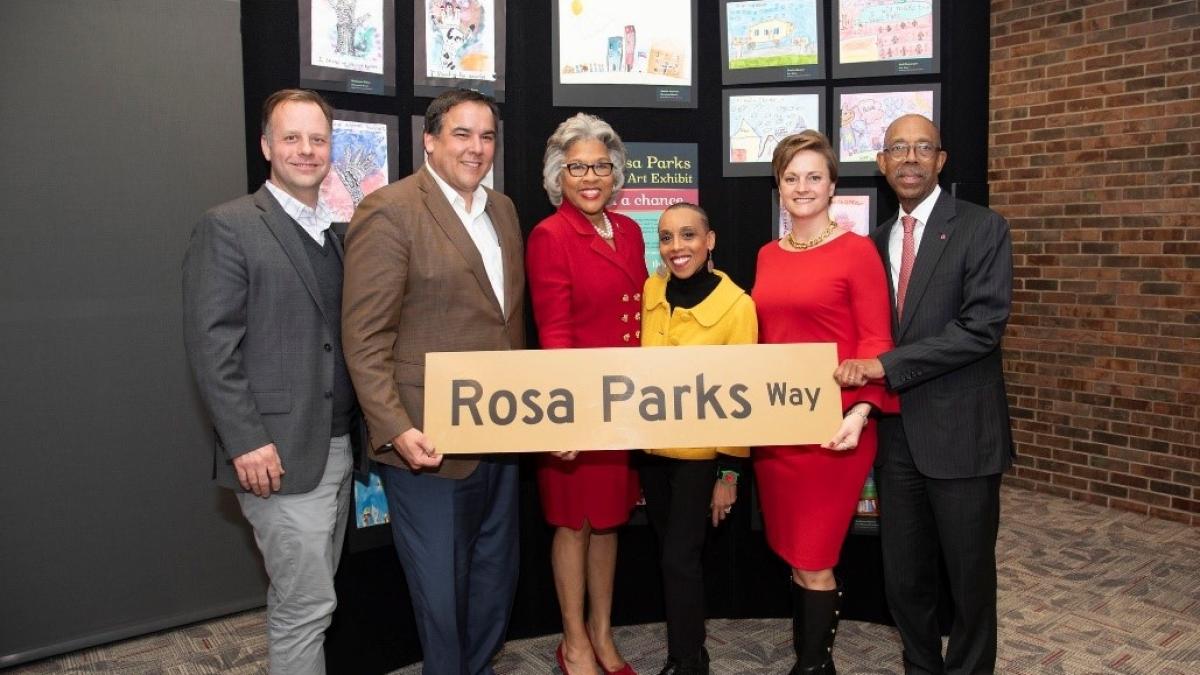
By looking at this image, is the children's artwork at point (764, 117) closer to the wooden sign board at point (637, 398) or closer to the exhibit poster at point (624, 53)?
the exhibit poster at point (624, 53)

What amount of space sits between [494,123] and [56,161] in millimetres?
1874

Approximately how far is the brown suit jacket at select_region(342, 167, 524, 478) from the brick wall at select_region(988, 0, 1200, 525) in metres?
4.18

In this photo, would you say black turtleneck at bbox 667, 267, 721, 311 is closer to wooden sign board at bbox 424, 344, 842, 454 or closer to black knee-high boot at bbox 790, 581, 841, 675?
wooden sign board at bbox 424, 344, 842, 454

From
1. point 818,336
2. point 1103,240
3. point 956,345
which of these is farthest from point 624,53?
point 1103,240

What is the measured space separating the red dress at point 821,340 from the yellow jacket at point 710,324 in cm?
7

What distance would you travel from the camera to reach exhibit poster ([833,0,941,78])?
3.18m

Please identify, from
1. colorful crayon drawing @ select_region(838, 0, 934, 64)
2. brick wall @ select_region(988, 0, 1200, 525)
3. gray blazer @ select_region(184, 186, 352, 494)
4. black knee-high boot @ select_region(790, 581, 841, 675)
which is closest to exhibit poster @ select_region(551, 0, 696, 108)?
colorful crayon drawing @ select_region(838, 0, 934, 64)

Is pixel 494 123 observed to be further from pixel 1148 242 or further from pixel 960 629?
pixel 1148 242

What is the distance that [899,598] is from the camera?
2.65 meters

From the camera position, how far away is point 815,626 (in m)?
2.60

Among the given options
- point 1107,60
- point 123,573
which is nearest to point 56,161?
point 123,573

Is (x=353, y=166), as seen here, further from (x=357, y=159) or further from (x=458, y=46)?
(x=458, y=46)

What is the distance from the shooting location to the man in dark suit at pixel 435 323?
7.14ft

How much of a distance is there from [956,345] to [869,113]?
1.27 meters
